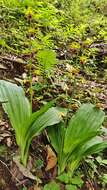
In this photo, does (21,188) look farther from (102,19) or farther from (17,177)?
(102,19)

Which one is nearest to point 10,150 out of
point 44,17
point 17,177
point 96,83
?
point 17,177

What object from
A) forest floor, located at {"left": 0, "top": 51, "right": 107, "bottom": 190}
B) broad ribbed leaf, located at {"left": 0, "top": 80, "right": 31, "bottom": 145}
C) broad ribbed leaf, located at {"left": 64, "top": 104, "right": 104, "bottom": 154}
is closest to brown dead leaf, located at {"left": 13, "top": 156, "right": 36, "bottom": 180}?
forest floor, located at {"left": 0, "top": 51, "right": 107, "bottom": 190}

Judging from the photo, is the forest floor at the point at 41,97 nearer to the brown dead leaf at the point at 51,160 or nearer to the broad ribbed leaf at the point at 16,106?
the brown dead leaf at the point at 51,160

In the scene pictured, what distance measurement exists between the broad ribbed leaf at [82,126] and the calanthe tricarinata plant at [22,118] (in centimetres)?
12

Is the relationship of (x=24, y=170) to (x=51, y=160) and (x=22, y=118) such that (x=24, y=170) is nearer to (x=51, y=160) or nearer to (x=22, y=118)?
(x=51, y=160)

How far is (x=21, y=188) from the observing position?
219 cm

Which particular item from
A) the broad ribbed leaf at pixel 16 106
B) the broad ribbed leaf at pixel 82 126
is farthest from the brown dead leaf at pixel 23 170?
the broad ribbed leaf at pixel 82 126

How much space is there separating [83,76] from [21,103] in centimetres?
171

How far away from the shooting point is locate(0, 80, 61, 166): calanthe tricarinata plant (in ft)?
7.31

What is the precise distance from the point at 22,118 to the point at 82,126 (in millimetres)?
406

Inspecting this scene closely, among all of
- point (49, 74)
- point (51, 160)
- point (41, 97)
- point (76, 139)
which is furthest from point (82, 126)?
point (49, 74)

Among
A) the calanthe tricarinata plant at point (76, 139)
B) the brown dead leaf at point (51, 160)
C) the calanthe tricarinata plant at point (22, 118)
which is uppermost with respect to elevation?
the calanthe tricarinata plant at point (22, 118)

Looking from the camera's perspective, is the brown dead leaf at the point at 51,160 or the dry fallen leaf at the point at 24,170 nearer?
the dry fallen leaf at the point at 24,170

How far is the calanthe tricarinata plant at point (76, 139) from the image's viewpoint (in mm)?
2279
